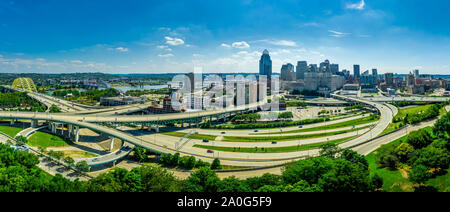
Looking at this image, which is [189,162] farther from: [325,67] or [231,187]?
[325,67]

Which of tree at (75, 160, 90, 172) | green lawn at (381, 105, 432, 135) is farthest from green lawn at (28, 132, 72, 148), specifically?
green lawn at (381, 105, 432, 135)

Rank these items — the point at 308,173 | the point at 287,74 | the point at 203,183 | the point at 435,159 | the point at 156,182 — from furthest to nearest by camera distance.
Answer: the point at 287,74 < the point at 435,159 < the point at 156,182 < the point at 203,183 < the point at 308,173

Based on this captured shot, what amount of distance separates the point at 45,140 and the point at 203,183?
2667cm

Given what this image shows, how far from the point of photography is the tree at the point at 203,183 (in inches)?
503

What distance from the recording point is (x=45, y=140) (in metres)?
29.7

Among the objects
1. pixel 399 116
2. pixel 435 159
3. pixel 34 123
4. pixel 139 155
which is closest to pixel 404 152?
pixel 435 159

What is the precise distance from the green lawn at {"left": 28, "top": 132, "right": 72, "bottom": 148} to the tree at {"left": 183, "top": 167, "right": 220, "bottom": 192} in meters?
23.4

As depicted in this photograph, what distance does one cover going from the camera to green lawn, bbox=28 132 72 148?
2784 cm

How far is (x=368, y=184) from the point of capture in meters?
12.1

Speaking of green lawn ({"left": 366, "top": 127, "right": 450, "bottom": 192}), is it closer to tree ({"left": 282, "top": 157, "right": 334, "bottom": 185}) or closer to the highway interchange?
tree ({"left": 282, "top": 157, "right": 334, "bottom": 185})

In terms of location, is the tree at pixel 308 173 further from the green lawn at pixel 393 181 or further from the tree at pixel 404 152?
the tree at pixel 404 152

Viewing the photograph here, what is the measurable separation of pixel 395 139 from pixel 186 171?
78.3 feet
